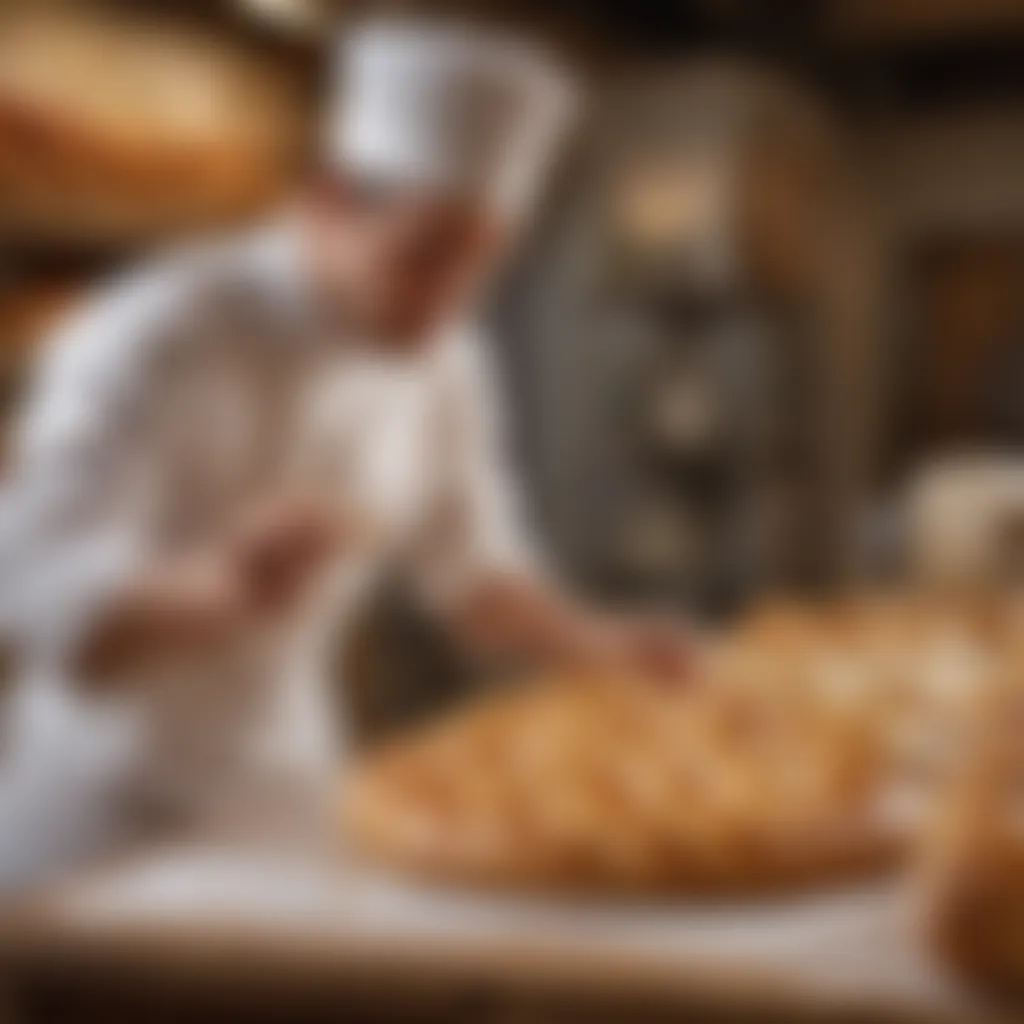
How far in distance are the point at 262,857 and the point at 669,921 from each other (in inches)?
4.4

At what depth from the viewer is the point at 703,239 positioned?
38 centimetres

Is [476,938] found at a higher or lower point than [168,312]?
lower

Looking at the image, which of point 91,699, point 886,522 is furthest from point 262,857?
point 886,522

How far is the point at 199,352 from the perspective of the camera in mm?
362

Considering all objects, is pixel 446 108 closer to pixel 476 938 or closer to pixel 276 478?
pixel 276 478

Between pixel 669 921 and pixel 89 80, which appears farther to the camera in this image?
pixel 669 921

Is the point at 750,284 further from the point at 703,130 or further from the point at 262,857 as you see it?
the point at 262,857

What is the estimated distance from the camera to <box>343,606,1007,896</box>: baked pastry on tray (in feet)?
1.33

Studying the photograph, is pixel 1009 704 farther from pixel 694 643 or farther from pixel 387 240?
pixel 387 240

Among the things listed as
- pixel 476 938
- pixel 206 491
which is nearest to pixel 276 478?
pixel 206 491

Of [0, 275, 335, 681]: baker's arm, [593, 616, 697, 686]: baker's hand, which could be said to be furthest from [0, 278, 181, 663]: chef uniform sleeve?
[593, 616, 697, 686]: baker's hand

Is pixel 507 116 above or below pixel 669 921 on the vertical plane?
above

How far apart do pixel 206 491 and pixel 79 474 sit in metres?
0.03

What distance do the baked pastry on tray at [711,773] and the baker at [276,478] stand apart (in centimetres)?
2
